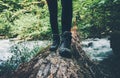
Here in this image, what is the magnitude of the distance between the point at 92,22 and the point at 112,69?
1.95m

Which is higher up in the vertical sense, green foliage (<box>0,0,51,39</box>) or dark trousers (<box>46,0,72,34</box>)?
dark trousers (<box>46,0,72,34</box>)

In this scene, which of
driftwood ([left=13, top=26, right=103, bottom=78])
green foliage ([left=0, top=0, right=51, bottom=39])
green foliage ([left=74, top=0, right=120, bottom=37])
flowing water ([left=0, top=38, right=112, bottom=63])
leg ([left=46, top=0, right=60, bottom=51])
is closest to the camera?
driftwood ([left=13, top=26, right=103, bottom=78])

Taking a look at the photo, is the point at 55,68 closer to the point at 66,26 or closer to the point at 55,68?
the point at 55,68

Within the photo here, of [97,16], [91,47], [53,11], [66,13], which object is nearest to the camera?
[66,13]

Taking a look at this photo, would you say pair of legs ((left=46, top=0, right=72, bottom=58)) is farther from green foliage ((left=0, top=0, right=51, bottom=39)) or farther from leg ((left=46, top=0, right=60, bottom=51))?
green foliage ((left=0, top=0, right=51, bottom=39))

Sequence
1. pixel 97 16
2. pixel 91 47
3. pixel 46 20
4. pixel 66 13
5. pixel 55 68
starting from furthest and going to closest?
pixel 46 20
pixel 91 47
pixel 97 16
pixel 66 13
pixel 55 68

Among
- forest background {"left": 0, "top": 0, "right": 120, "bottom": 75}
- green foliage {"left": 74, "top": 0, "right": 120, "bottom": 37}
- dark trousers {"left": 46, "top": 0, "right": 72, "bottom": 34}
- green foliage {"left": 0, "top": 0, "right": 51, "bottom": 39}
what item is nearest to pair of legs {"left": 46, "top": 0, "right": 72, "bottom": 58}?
dark trousers {"left": 46, "top": 0, "right": 72, "bottom": 34}

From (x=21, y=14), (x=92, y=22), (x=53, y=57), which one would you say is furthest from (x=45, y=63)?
(x=21, y=14)

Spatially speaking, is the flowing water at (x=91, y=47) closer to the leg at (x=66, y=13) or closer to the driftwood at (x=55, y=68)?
the leg at (x=66, y=13)

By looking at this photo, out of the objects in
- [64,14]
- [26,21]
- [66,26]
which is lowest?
[26,21]

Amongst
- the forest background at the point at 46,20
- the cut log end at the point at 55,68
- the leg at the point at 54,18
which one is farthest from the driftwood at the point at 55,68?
the forest background at the point at 46,20

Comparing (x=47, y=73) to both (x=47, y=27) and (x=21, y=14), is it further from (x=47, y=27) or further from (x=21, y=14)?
(x=21, y=14)

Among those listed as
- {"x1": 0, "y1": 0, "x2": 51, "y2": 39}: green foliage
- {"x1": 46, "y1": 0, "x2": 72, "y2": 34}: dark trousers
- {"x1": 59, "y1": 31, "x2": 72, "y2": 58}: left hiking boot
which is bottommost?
{"x1": 0, "y1": 0, "x2": 51, "y2": 39}: green foliage

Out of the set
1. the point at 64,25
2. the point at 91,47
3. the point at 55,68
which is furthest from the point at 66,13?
the point at 91,47
